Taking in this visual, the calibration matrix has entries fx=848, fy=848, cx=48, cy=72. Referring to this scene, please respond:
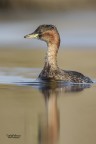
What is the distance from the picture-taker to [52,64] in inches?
488

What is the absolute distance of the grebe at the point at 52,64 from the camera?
12.2 m

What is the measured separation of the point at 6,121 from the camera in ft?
29.8

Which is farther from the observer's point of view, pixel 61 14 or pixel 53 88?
pixel 61 14

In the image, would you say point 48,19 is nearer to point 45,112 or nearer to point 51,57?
point 51,57

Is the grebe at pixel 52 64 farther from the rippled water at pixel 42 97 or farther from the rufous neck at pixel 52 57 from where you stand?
the rippled water at pixel 42 97

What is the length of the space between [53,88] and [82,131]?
3.04m

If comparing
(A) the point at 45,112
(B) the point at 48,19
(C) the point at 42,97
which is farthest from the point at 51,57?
(B) the point at 48,19

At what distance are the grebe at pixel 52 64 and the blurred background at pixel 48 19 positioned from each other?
501 centimetres

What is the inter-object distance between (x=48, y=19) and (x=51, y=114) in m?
10.3

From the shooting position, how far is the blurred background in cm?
1822

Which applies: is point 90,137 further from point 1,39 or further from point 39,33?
point 1,39

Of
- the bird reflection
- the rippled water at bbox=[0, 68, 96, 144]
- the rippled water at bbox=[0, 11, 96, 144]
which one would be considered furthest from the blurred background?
the bird reflection

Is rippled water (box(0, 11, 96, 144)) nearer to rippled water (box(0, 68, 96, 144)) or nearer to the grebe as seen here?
rippled water (box(0, 68, 96, 144))

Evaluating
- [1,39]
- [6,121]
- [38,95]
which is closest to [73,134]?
[6,121]
